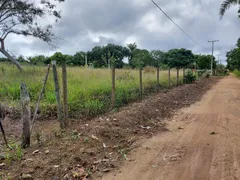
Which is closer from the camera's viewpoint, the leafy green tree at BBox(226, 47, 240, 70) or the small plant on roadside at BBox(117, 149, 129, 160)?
the small plant on roadside at BBox(117, 149, 129, 160)

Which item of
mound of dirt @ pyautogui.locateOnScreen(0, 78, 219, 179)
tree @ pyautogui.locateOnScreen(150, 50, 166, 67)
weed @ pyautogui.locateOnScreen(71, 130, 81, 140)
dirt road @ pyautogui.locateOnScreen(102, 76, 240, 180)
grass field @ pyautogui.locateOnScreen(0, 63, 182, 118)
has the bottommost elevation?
dirt road @ pyautogui.locateOnScreen(102, 76, 240, 180)

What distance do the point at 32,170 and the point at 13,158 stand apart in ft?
1.89

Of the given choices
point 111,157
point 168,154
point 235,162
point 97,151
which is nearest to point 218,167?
point 235,162

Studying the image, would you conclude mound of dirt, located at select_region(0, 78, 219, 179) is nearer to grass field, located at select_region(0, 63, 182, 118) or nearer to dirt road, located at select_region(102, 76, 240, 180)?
dirt road, located at select_region(102, 76, 240, 180)

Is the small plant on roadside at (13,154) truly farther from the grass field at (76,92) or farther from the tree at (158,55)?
the tree at (158,55)

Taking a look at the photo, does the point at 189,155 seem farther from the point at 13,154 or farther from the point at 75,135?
the point at 13,154

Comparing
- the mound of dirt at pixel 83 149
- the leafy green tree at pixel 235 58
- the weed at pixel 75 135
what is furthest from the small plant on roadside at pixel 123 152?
the leafy green tree at pixel 235 58

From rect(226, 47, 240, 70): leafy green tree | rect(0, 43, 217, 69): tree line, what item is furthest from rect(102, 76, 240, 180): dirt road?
rect(0, 43, 217, 69): tree line

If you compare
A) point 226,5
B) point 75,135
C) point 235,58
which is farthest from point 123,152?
point 235,58

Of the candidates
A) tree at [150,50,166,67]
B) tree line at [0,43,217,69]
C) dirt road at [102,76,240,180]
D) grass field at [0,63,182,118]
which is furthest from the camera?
tree at [150,50,166,67]

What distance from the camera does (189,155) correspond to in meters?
4.03

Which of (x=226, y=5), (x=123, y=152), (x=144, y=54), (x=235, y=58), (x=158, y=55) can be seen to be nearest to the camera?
(x=123, y=152)

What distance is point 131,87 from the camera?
10.1 metres

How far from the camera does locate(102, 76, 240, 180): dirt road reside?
3365 mm
